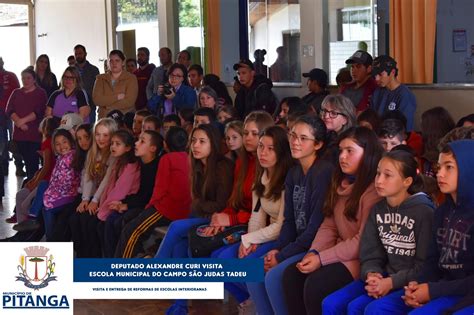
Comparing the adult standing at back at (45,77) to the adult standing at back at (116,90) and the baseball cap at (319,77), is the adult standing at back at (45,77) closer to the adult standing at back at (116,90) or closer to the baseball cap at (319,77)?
the adult standing at back at (116,90)

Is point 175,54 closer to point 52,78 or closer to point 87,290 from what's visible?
point 52,78

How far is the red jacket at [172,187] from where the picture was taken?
5312mm

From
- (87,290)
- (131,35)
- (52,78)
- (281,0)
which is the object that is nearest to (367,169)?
(87,290)

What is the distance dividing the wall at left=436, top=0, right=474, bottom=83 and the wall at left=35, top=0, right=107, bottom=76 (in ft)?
24.4

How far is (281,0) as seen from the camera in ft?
30.9

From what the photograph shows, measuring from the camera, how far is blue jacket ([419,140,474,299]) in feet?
10.1

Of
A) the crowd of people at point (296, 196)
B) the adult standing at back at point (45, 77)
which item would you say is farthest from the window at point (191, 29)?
the crowd of people at point (296, 196)

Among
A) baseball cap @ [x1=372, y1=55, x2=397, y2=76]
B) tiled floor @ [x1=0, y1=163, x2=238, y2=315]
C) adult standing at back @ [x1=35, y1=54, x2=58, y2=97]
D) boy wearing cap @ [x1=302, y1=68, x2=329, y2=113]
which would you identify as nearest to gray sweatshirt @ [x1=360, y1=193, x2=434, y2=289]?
tiled floor @ [x1=0, y1=163, x2=238, y2=315]

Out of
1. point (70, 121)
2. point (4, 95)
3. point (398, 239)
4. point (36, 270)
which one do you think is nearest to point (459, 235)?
point (398, 239)

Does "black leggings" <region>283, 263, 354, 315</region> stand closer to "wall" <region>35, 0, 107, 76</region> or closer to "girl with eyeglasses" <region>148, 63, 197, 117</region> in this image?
"girl with eyeglasses" <region>148, 63, 197, 117</region>

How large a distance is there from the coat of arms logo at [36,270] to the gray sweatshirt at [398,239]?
1798 mm

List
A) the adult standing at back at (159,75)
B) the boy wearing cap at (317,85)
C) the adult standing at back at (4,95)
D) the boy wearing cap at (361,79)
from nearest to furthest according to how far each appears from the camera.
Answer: the boy wearing cap at (361,79) < the boy wearing cap at (317,85) < the adult standing at back at (159,75) < the adult standing at back at (4,95)

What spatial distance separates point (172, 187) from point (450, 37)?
12.7ft

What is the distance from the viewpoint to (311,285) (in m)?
3.59
